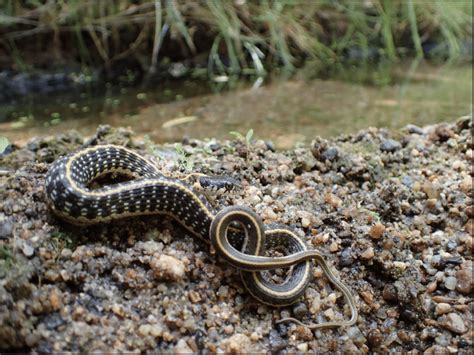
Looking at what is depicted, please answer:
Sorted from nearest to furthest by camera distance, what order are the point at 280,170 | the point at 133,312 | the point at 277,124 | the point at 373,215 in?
1. the point at 133,312
2. the point at 373,215
3. the point at 280,170
4. the point at 277,124

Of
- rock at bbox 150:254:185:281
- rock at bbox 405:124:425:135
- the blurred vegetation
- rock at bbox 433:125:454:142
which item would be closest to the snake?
rock at bbox 150:254:185:281

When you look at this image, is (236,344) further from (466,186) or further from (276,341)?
(466,186)

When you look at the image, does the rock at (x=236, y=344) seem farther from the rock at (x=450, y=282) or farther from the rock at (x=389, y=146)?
the rock at (x=389, y=146)

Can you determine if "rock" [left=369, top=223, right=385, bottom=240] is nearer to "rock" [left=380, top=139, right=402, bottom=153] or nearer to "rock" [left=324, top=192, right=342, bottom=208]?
"rock" [left=324, top=192, right=342, bottom=208]

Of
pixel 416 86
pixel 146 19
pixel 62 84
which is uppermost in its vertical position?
pixel 146 19

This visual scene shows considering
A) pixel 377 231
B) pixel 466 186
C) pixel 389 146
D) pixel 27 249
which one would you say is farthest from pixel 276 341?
pixel 389 146

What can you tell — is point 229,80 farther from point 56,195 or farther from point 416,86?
point 56,195

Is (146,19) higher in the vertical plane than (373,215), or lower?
higher

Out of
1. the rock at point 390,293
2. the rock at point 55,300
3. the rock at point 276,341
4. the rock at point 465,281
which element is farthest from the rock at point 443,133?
the rock at point 55,300

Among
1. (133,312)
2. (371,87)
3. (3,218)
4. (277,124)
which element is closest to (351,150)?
(277,124)
